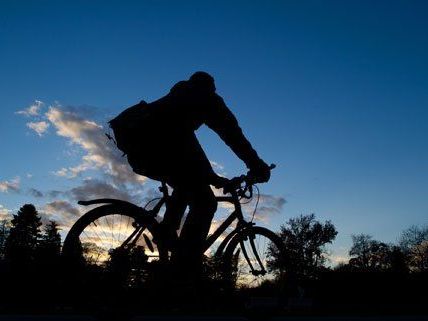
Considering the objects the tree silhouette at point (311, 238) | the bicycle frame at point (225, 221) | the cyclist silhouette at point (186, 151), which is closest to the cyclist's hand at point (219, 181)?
the cyclist silhouette at point (186, 151)

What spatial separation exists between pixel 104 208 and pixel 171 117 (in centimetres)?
124

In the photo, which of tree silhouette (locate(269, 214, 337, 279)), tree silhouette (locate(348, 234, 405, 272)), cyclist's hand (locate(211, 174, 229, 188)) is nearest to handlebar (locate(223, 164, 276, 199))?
cyclist's hand (locate(211, 174, 229, 188))

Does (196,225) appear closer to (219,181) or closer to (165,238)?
(165,238)

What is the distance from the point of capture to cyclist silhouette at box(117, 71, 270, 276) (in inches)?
188

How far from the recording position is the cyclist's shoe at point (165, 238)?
15.9 feet

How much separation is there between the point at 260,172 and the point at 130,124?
1742 millimetres

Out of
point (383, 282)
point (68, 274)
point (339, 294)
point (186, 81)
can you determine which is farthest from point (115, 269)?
point (383, 282)

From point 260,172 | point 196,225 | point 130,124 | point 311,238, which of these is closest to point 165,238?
point 196,225

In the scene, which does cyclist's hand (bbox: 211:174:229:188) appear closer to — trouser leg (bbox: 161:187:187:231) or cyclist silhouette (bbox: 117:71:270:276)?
cyclist silhouette (bbox: 117:71:270:276)

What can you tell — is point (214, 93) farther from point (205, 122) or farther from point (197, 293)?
point (197, 293)

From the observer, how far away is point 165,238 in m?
4.87

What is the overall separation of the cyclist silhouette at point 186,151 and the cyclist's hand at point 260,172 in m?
0.23

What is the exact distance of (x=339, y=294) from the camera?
145ft

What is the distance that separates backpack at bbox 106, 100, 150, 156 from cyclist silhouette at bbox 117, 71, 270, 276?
2cm
